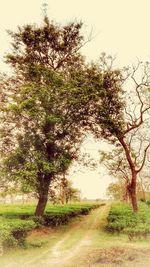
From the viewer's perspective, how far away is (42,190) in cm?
2420

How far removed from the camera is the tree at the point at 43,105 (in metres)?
23.3

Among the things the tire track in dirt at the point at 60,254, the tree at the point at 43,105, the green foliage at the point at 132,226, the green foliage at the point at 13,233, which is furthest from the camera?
the tree at the point at 43,105

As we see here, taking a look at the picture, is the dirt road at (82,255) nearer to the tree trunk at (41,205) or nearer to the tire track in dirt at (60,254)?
the tire track in dirt at (60,254)

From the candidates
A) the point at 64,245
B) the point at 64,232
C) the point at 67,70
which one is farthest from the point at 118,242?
the point at 67,70

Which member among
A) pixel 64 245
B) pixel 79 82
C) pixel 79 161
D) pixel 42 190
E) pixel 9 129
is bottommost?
pixel 64 245

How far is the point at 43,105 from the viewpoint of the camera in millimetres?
23797

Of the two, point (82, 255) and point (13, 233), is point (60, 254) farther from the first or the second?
point (13, 233)

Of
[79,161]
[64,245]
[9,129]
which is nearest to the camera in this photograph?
[64,245]

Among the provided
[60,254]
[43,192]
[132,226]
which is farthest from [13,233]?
[132,226]

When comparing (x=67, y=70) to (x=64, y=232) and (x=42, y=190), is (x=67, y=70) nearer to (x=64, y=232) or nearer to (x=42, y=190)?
(x=42, y=190)

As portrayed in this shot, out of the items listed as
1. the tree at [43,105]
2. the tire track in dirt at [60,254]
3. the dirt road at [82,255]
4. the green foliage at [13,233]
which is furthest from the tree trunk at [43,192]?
the green foliage at [13,233]

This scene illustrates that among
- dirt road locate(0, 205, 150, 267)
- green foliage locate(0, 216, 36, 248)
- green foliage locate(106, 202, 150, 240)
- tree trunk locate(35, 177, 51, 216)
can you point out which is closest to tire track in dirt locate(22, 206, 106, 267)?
dirt road locate(0, 205, 150, 267)

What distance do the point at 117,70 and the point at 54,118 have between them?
22.7 ft

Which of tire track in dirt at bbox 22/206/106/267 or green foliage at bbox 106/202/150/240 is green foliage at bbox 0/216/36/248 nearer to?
tire track in dirt at bbox 22/206/106/267
